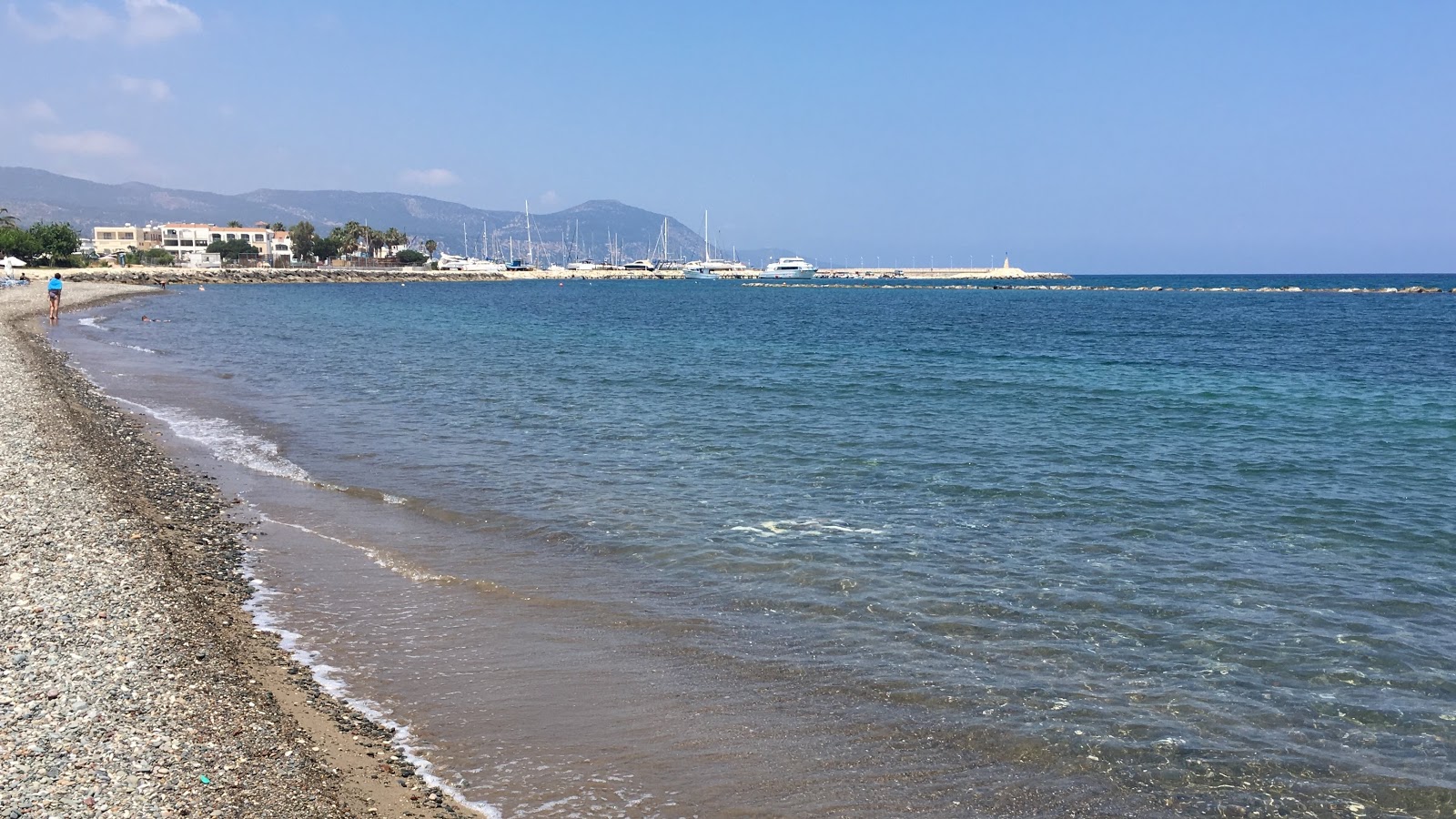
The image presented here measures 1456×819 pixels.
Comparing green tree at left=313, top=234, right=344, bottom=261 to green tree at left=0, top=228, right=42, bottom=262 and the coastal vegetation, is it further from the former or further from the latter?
green tree at left=0, top=228, right=42, bottom=262

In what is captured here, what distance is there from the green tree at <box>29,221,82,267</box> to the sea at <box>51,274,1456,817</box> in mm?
106688

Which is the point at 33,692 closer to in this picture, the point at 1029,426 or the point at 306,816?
the point at 306,816

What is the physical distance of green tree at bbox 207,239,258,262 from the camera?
582ft

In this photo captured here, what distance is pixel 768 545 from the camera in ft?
44.0

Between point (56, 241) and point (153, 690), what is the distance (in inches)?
5311

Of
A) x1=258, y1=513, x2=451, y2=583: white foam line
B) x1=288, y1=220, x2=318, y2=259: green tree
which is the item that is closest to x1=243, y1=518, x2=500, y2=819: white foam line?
x1=258, y1=513, x2=451, y2=583: white foam line

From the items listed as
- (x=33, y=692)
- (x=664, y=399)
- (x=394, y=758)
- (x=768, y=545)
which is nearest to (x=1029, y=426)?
(x=664, y=399)

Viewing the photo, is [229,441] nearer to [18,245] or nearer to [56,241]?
[18,245]

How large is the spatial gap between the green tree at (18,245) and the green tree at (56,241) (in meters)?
1.54

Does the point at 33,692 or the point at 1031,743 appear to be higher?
the point at 33,692

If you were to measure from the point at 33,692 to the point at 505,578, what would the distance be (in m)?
5.29

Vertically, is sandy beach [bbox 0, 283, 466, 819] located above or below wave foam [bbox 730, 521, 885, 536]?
above

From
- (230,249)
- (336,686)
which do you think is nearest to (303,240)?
(230,249)

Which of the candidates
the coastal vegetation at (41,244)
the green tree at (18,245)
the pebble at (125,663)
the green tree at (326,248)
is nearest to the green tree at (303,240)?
the green tree at (326,248)
